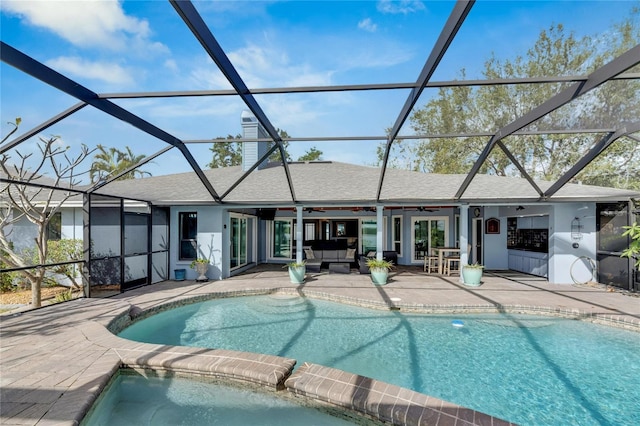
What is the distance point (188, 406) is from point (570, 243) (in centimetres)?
1175

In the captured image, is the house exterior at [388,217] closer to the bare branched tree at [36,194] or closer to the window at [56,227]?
the bare branched tree at [36,194]

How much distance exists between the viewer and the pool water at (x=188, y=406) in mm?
3654

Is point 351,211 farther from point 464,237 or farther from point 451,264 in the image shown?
point 464,237

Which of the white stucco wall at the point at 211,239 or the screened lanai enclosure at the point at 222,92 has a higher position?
the screened lanai enclosure at the point at 222,92

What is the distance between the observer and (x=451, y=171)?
79.4 feet

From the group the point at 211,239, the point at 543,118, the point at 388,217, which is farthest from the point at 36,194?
the point at 543,118

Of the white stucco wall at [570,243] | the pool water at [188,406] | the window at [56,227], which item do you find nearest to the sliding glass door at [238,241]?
the window at [56,227]

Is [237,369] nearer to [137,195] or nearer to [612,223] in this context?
[137,195]

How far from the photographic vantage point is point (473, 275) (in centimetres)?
957

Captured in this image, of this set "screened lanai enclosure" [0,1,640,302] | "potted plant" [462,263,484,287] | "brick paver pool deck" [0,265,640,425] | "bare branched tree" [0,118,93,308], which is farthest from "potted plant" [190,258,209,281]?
"potted plant" [462,263,484,287]

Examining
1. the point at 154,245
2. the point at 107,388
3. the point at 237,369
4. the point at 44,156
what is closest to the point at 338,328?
the point at 237,369

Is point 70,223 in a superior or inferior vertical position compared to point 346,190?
inferior

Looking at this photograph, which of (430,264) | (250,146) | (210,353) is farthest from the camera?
(250,146)

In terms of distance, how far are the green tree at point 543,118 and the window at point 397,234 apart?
8913 mm
